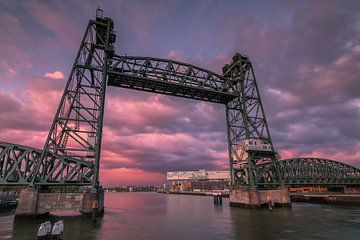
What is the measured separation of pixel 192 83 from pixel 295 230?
27674 millimetres

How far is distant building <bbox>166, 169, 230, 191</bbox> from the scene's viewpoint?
565 ft

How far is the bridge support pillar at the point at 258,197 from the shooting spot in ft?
125

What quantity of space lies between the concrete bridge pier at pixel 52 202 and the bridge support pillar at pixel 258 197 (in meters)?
25.3

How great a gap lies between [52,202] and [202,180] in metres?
160

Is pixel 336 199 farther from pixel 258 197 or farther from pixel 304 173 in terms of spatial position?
pixel 258 197

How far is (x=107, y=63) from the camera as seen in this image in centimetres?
3494

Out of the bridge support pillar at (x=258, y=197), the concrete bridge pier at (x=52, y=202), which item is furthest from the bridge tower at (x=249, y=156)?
the concrete bridge pier at (x=52, y=202)

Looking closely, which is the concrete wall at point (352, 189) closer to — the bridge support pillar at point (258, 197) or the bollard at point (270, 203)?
the bridge support pillar at point (258, 197)

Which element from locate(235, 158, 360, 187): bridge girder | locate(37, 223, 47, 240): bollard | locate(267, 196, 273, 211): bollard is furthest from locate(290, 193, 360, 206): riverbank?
locate(37, 223, 47, 240): bollard

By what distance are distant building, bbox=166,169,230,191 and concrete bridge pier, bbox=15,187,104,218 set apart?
149555 millimetres

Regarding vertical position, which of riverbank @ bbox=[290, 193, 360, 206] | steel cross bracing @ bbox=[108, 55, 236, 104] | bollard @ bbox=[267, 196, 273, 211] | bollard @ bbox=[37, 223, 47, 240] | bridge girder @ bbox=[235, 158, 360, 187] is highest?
steel cross bracing @ bbox=[108, 55, 236, 104]

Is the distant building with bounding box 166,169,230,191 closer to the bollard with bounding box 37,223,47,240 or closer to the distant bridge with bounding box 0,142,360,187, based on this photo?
the distant bridge with bounding box 0,142,360,187

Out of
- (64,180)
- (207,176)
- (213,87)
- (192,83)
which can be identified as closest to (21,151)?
(64,180)

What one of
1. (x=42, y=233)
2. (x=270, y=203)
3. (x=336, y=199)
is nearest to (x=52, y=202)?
(x=42, y=233)
